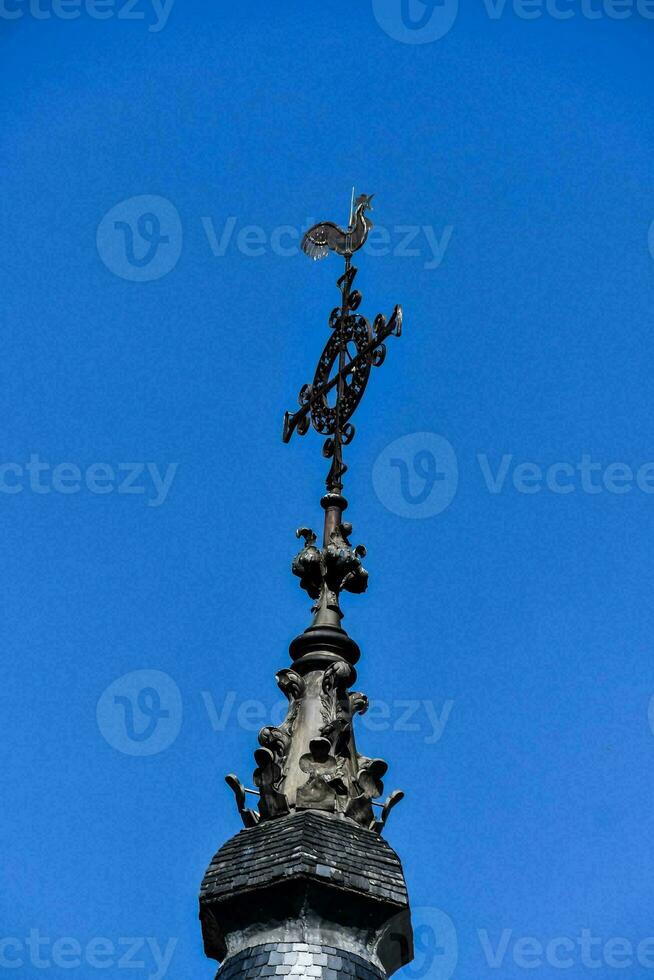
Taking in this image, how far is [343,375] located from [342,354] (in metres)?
0.30

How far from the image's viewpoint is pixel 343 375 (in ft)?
69.4

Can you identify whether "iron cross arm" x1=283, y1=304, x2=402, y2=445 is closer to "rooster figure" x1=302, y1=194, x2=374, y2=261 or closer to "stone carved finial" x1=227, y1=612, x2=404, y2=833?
"rooster figure" x1=302, y1=194, x2=374, y2=261

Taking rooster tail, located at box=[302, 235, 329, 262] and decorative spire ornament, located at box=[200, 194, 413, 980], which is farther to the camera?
rooster tail, located at box=[302, 235, 329, 262]

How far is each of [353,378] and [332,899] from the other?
264 inches

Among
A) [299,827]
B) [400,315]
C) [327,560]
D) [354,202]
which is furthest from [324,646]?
[354,202]

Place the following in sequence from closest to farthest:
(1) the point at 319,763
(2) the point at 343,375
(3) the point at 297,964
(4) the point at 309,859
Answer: (3) the point at 297,964 < (4) the point at 309,859 < (1) the point at 319,763 < (2) the point at 343,375

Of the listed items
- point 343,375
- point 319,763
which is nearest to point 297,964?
point 319,763

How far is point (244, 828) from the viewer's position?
17.8m

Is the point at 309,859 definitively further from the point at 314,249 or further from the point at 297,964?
the point at 314,249

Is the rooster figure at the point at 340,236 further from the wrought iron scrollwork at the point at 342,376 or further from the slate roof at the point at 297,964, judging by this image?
the slate roof at the point at 297,964

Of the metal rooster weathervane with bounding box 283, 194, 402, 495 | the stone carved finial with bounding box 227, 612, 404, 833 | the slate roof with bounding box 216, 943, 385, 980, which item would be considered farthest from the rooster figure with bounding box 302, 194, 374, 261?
the slate roof with bounding box 216, 943, 385, 980

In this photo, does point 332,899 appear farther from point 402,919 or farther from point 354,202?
point 354,202

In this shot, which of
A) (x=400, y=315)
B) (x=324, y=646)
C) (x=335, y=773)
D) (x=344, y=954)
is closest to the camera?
(x=344, y=954)

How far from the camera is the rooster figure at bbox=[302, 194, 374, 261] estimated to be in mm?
21453
